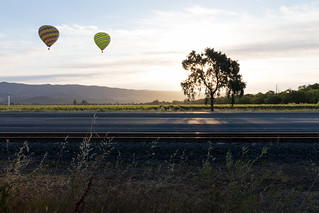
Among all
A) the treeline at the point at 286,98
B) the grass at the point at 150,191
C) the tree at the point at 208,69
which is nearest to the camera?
the grass at the point at 150,191

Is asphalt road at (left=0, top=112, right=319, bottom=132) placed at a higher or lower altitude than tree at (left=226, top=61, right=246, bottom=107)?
lower

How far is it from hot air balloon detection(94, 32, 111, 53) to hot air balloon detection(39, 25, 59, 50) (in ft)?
15.2

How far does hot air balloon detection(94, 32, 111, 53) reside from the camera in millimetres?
35875

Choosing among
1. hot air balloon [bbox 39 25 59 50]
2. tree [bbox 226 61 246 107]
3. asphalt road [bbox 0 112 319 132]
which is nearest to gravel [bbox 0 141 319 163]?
asphalt road [bbox 0 112 319 132]

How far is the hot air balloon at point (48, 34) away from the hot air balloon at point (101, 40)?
4.64m

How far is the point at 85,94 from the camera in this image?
194000 mm

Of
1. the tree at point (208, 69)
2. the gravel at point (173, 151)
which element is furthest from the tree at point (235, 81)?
the gravel at point (173, 151)

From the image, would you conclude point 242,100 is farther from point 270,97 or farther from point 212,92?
point 212,92

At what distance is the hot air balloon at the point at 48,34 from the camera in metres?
35.4

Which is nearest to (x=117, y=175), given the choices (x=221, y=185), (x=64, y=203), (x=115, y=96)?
(x=221, y=185)

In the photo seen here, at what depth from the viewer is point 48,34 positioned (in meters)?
35.4

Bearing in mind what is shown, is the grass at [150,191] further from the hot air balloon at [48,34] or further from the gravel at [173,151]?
the hot air balloon at [48,34]

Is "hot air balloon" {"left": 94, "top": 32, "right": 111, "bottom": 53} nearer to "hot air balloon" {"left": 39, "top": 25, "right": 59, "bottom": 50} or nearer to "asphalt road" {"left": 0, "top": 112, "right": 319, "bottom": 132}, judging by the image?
"hot air balloon" {"left": 39, "top": 25, "right": 59, "bottom": 50}

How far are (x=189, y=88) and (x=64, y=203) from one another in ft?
85.6
